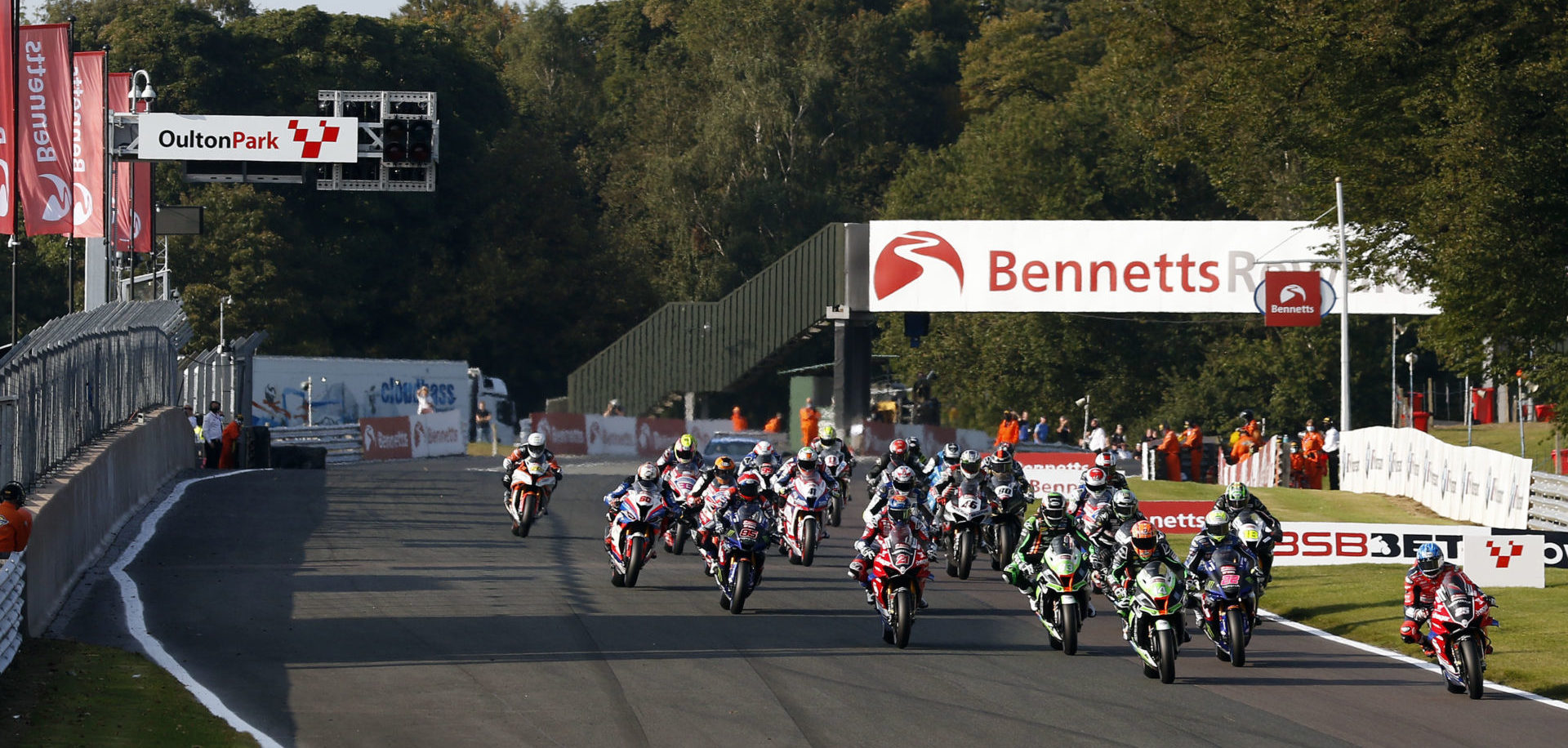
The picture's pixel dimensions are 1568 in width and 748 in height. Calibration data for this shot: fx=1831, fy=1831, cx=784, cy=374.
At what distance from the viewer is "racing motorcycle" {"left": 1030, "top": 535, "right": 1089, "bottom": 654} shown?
1555 cm

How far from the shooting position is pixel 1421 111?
105 feet

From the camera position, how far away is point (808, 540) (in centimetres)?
2058

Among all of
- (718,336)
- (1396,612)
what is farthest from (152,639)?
(718,336)

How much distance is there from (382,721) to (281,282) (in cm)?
5101

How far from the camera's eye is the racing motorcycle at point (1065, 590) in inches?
612

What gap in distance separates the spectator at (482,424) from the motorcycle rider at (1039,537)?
33.6m

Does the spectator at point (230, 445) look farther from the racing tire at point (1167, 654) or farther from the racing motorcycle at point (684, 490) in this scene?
the racing tire at point (1167, 654)

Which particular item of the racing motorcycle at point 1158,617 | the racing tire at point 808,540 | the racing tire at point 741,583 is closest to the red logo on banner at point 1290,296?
the racing tire at point 808,540

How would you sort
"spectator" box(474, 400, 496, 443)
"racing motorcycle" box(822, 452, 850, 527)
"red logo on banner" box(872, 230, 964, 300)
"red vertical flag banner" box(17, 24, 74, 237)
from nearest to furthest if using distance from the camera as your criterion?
1. "racing motorcycle" box(822, 452, 850, 527)
2. "red vertical flag banner" box(17, 24, 74, 237)
3. "red logo on banner" box(872, 230, 964, 300)
4. "spectator" box(474, 400, 496, 443)

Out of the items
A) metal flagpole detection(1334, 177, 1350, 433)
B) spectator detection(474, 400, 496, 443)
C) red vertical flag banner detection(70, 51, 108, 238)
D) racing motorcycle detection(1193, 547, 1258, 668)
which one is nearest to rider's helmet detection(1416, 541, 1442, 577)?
racing motorcycle detection(1193, 547, 1258, 668)

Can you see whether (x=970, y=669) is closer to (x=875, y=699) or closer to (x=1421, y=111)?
(x=875, y=699)

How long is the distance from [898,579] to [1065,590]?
1425 mm

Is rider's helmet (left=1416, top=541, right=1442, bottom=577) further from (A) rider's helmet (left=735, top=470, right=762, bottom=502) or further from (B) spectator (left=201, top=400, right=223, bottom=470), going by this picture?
(B) spectator (left=201, top=400, right=223, bottom=470)

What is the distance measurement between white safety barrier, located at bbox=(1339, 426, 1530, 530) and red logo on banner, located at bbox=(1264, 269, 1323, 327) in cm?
309
